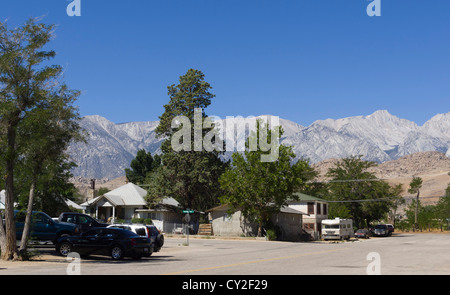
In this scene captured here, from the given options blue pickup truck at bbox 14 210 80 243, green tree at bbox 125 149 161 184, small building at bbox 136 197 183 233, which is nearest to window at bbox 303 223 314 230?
small building at bbox 136 197 183 233

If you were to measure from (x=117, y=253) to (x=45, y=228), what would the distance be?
6458 mm

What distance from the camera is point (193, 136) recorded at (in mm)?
66000

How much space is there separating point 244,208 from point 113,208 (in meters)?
22.8

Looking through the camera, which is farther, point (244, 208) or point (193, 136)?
point (193, 136)

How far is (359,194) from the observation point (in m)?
83.4

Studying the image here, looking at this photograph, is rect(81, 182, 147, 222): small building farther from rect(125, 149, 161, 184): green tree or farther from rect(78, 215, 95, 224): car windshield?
rect(78, 215, 95, 224): car windshield

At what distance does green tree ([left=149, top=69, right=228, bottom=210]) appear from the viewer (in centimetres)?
6525

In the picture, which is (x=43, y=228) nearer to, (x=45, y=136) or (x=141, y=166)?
(x=45, y=136)

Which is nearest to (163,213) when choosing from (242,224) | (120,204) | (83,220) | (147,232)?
(120,204)
